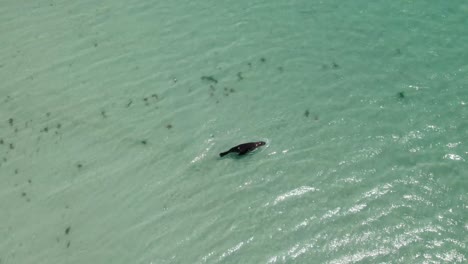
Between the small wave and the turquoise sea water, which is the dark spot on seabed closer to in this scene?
the turquoise sea water

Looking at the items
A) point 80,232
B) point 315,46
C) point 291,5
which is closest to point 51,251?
point 80,232

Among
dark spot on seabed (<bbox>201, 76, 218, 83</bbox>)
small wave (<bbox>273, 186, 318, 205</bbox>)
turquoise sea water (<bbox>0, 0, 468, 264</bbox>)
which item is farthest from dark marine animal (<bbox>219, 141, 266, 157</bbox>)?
dark spot on seabed (<bbox>201, 76, 218, 83</bbox>)

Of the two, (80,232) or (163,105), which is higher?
(163,105)

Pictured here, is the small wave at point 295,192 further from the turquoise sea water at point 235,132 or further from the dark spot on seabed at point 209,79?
the dark spot on seabed at point 209,79

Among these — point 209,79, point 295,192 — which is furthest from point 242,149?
point 209,79

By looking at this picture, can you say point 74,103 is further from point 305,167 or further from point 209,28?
point 305,167

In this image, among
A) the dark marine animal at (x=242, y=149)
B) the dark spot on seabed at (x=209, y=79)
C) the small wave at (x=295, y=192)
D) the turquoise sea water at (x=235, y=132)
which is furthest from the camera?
the dark spot on seabed at (x=209, y=79)

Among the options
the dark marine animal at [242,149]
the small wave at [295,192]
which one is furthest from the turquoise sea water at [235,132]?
the dark marine animal at [242,149]

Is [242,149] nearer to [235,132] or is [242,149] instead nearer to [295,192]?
[235,132]
